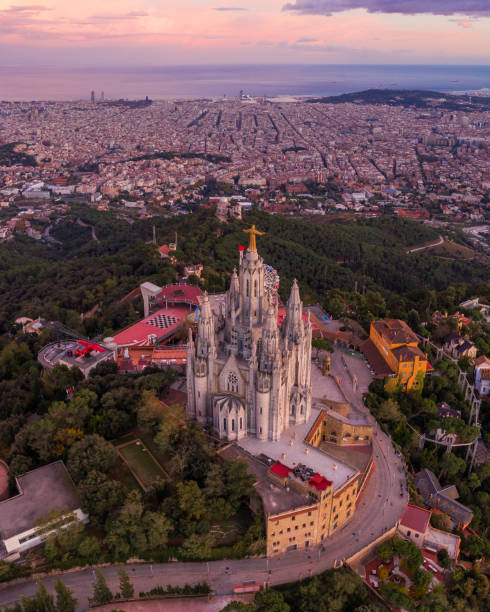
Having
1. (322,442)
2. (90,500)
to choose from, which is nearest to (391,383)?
(322,442)

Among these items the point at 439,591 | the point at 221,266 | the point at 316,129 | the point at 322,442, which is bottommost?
the point at 439,591

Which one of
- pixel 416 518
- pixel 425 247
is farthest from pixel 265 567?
pixel 425 247

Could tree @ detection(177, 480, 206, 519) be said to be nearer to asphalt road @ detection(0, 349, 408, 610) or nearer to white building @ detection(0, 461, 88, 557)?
asphalt road @ detection(0, 349, 408, 610)

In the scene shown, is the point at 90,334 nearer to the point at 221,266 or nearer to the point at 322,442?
the point at 221,266

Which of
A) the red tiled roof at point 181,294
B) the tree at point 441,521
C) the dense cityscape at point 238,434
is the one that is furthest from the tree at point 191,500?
the red tiled roof at point 181,294

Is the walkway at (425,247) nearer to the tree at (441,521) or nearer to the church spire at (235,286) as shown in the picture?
the tree at (441,521)

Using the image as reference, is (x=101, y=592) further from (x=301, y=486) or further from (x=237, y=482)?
(x=301, y=486)
